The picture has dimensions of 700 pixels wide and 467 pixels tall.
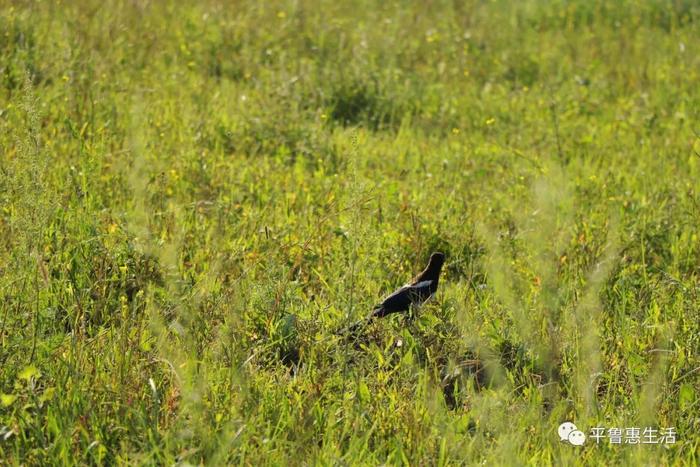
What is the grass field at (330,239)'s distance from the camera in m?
3.13

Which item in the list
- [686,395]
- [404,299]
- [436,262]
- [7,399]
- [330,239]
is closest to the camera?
[7,399]

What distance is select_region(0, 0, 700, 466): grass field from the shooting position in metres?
3.13

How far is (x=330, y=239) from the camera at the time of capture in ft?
15.5

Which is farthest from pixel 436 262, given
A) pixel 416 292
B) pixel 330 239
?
pixel 330 239

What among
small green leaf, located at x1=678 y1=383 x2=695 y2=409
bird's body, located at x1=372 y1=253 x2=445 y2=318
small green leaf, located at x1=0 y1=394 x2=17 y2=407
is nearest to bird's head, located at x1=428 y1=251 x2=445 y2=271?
bird's body, located at x1=372 y1=253 x2=445 y2=318

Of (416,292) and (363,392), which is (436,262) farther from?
(363,392)

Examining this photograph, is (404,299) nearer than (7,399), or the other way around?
(7,399)

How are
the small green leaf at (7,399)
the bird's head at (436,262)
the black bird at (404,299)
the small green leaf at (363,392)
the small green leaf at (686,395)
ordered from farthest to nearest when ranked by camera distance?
1. the bird's head at (436,262)
2. the black bird at (404,299)
3. the small green leaf at (686,395)
4. the small green leaf at (363,392)
5. the small green leaf at (7,399)

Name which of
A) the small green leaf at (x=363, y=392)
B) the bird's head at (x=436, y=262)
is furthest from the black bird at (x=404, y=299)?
the small green leaf at (x=363, y=392)

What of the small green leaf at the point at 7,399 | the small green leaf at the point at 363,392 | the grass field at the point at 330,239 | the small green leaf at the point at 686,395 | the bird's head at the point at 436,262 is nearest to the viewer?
the small green leaf at the point at 7,399

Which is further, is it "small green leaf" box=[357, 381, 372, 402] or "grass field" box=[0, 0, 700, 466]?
"small green leaf" box=[357, 381, 372, 402]

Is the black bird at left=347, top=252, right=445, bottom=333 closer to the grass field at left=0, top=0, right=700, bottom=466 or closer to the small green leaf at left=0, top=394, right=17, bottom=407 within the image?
the grass field at left=0, top=0, right=700, bottom=466

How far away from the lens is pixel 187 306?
12.0ft

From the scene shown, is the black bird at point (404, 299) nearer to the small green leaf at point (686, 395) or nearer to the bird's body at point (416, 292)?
the bird's body at point (416, 292)
